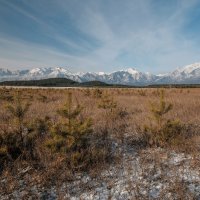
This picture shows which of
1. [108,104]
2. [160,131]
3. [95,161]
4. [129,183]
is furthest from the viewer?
[108,104]

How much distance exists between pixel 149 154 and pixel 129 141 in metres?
1.33

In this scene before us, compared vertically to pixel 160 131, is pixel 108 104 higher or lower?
higher

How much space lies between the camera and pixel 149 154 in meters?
7.20

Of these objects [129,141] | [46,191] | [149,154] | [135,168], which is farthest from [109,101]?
[46,191]

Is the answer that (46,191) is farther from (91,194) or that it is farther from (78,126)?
(78,126)

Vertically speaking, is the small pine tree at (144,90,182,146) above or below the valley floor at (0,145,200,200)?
above

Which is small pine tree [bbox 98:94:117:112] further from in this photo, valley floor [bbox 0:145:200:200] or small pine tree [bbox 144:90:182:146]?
valley floor [bbox 0:145:200:200]

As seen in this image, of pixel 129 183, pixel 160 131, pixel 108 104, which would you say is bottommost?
pixel 129 183

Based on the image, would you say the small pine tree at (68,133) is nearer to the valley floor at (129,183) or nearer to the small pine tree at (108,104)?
the valley floor at (129,183)

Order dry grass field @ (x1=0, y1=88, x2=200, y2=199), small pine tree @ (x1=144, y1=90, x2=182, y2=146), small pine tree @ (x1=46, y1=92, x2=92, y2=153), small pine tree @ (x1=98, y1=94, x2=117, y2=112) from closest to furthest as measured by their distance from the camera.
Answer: dry grass field @ (x1=0, y1=88, x2=200, y2=199), small pine tree @ (x1=46, y1=92, x2=92, y2=153), small pine tree @ (x1=144, y1=90, x2=182, y2=146), small pine tree @ (x1=98, y1=94, x2=117, y2=112)

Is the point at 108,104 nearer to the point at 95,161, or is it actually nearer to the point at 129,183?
the point at 95,161

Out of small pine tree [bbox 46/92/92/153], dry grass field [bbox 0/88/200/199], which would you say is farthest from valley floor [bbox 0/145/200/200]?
small pine tree [bbox 46/92/92/153]

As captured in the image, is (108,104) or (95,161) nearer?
(95,161)

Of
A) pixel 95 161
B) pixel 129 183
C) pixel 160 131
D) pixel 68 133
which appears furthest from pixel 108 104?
pixel 129 183
